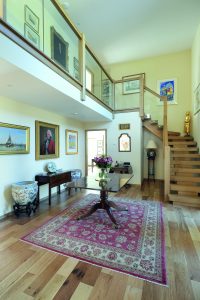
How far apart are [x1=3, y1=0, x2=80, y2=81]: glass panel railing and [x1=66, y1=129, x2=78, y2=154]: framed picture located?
2.23 metres

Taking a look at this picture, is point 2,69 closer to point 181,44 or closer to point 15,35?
point 15,35

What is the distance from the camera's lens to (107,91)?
5930 mm

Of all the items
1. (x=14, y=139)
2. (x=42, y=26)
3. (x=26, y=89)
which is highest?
(x=42, y=26)

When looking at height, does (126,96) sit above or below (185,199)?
above

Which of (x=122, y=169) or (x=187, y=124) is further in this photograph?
(x=187, y=124)

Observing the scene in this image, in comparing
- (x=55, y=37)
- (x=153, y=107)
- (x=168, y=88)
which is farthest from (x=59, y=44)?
(x=168, y=88)

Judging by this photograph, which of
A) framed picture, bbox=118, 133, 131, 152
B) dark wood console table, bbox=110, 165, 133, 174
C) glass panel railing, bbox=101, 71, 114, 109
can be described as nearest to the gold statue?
framed picture, bbox=118, 133, 131, 152

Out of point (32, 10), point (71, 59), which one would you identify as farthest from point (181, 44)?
point (32, 10)

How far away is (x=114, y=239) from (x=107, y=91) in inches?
193

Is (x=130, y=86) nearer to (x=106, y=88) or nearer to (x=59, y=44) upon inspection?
(x=106, y=88)

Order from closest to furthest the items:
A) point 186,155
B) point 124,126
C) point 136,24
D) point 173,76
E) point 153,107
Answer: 1. point 186,155
2. point 136,24
3. point 124,126
4. point 153,107
5. point 173,76

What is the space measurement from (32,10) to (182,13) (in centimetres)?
386

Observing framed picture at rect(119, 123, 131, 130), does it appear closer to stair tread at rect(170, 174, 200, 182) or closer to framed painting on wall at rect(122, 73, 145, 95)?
framed painting on wall at rect(122, 73, 145, 95)

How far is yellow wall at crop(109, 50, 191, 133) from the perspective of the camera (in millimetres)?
6168
